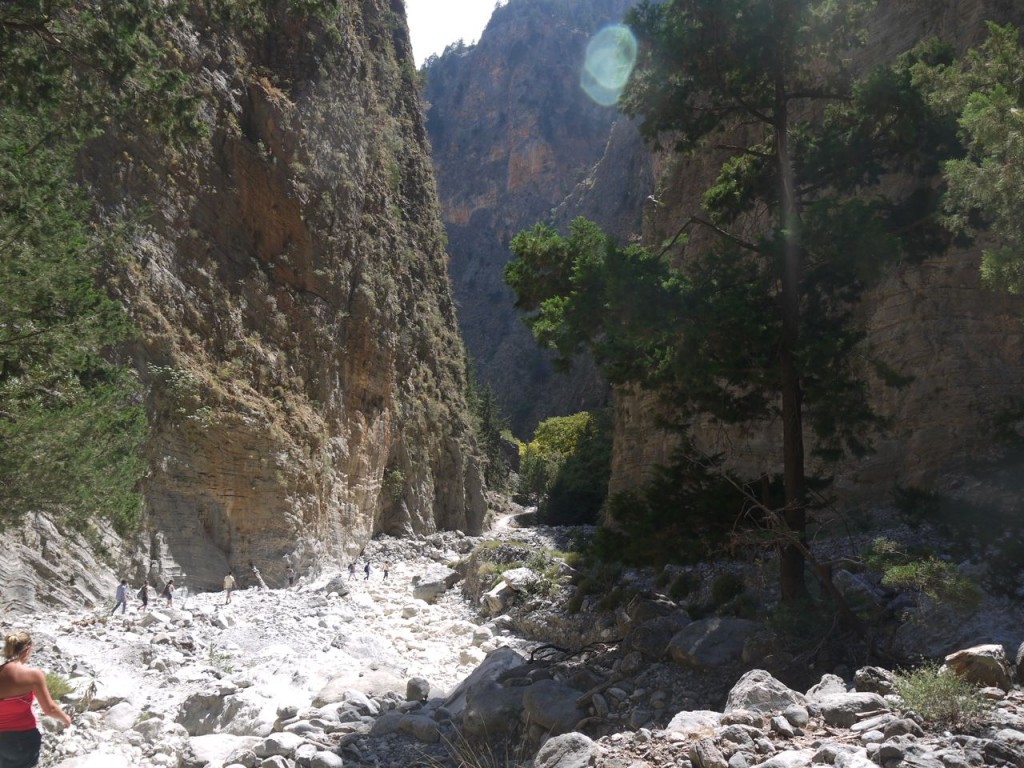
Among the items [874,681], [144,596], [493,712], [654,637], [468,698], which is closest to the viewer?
[874,681]

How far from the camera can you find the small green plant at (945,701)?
4.44 meters

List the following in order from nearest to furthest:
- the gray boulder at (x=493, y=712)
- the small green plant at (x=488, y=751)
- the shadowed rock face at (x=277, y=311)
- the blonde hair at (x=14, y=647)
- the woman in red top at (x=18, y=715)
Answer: the woman in red top at (x=18, y=715) < the blonde hair at (x=14, y=647) < the small green plant at (x=488, y=751) < the gray boulder at (x=493, y=712) < the shadowed rock face at (x=277, y=311)

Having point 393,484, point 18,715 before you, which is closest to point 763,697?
point 18,715

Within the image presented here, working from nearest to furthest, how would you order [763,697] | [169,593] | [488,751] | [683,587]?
1. [763,697]
2. [488,751]
3. [683,587]
4. [169,593]

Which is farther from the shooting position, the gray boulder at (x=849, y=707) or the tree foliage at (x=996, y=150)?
the tree foliage at (x=996, y=150)

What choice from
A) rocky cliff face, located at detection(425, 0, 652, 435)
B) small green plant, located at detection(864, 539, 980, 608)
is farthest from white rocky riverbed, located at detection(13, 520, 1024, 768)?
rocky cliff face, located at detection(425, 0, 652, 435)

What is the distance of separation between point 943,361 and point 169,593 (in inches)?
598

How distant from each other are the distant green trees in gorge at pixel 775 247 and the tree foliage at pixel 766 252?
20 millimetres

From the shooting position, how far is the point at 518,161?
95.7 meters

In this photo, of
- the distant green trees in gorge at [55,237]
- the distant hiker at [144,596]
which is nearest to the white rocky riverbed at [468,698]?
the distant hiker at [144,596]

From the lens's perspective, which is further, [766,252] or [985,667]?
[766,252]

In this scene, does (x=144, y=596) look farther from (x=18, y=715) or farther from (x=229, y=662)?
(x=18, y=715)

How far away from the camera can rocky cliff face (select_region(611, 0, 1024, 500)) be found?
12.3 meters

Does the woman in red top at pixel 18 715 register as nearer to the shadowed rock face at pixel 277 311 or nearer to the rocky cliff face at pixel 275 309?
the rocky cliff face at pixel 275 309
